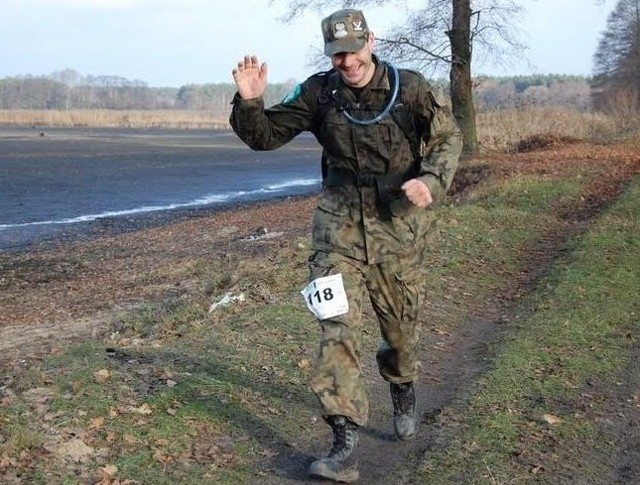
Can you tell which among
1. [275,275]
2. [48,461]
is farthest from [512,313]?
[48,461]

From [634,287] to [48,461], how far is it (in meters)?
6.68

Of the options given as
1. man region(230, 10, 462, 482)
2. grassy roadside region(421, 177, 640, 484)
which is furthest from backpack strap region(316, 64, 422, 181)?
grassy roadside region(421, 177, 640, 484)

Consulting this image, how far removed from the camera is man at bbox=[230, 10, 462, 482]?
4.73 m

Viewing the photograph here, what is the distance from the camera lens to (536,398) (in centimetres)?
609

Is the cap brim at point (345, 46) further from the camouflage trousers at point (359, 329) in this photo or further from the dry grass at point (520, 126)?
the dry grass at point (520, 126)

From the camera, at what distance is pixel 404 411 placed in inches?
213

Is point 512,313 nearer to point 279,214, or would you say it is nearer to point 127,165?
point 279,214

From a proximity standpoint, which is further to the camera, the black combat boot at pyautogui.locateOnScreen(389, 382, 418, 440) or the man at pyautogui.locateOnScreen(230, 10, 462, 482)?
the black combat boot at pyautogui.locateOnScreen(389, 382, 418, 440)

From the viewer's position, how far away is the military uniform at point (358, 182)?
15.6ft

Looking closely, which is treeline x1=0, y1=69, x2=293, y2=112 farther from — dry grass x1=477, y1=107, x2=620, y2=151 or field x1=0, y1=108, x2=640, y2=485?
field x1=0, y1=108, x2=640, y2=485

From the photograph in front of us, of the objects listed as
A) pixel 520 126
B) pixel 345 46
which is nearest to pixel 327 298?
pixel 345 46

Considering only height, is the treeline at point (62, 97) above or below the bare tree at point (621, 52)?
below

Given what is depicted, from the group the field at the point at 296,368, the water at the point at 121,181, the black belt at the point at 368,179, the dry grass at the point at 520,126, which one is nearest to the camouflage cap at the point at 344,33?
the black belt at the point at 368,179

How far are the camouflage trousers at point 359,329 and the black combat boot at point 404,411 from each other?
9 cm
